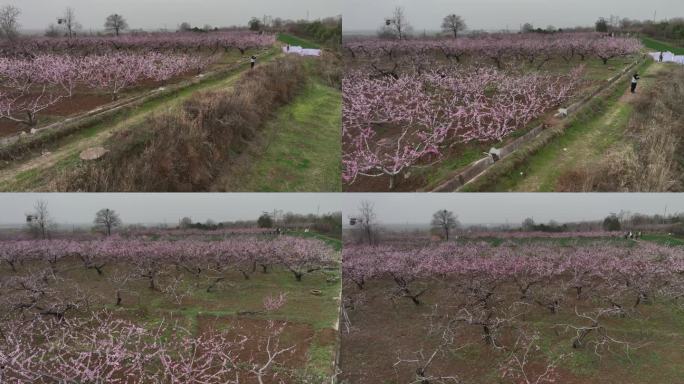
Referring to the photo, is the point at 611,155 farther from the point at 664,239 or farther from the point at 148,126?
the point at 664,239

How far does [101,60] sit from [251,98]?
711 cm

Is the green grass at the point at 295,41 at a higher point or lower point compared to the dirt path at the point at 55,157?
higher

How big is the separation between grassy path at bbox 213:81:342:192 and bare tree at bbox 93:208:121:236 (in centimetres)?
342

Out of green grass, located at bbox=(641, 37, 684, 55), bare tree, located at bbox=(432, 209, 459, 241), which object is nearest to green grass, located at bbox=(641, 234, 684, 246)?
bare tree, located at bbox=(432, 209, 459, 241)

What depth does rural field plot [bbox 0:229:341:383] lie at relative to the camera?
19.0 ft

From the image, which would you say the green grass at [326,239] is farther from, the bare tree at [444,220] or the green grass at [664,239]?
the green grass at [664,239]

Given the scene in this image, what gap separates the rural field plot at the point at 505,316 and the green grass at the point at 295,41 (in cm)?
1689

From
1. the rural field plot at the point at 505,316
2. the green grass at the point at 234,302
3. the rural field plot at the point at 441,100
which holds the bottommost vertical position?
the green grass at the point at 234,302

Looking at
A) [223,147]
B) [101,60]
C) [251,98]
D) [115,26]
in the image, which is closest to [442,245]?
[223,147]

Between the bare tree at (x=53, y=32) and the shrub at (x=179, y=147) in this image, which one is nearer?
the shrub at (x=179, y=147)

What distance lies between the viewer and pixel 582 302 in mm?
8391

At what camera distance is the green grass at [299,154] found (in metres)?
9.20

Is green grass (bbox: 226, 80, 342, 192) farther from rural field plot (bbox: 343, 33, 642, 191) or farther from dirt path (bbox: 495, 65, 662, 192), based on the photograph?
dirt path (bbox: 495, 65, 662, 192)

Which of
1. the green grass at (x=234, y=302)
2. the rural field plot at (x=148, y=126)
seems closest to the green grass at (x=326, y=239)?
the green grass at (x=234, y=302)
